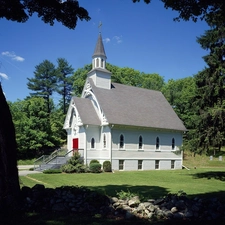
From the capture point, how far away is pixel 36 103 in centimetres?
4181

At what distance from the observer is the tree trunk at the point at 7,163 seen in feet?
25.7

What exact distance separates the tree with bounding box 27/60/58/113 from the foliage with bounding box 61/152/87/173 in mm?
34801

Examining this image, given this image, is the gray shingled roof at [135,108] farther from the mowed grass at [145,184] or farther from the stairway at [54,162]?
the mowed grass at [145,184]

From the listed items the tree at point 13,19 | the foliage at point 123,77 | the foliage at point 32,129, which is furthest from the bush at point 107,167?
the foliage at point 123,77

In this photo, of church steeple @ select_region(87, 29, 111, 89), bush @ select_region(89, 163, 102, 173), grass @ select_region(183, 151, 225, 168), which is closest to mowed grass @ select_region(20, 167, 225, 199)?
bush @ select_region(89, 163, 102, 173)

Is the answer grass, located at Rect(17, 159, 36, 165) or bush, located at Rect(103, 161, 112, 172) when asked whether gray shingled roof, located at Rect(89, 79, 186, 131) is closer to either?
bush, located at Rect(103, 161, 112, 172)

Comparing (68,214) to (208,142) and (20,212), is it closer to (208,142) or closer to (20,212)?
(20,212)

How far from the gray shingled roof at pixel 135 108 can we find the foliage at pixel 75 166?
509 centimetres

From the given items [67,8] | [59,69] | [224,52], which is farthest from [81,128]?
[59,69]

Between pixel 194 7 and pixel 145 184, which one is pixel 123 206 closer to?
pixel 194 7

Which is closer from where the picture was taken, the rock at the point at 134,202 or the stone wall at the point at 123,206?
the stone wall at the point at 123,206

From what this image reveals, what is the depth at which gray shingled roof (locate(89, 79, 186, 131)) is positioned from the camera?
28.9 metres

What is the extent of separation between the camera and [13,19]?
32.1 ft

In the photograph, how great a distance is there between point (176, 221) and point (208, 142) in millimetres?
13696
